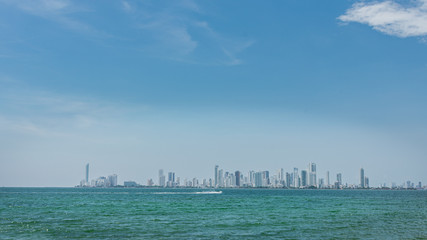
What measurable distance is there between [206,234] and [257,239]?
17.4 ft

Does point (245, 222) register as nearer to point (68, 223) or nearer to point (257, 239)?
→ point (257, 239)

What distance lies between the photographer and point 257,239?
32.9 m

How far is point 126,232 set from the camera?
120 feet

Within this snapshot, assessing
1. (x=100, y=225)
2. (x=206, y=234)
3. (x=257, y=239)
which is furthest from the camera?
(x=100, y=225)

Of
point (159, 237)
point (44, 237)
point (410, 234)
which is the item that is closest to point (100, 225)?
point (44, 237)

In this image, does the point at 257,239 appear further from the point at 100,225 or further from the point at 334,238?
the point at 100,225

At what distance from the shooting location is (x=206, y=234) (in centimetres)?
3534

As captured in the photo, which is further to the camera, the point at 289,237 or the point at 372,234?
the point at 372,234

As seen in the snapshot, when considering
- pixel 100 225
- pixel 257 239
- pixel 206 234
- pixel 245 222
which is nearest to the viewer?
pixel 257 239

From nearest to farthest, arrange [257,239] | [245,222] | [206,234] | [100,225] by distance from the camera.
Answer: [257,239] < [206,234] < [100,225] < [245,222]

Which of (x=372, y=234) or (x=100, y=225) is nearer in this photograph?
(x=372, y=234)

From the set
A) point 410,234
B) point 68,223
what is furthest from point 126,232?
point 410,234

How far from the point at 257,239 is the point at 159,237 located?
9.06 metres

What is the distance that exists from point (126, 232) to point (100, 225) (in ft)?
22.7
